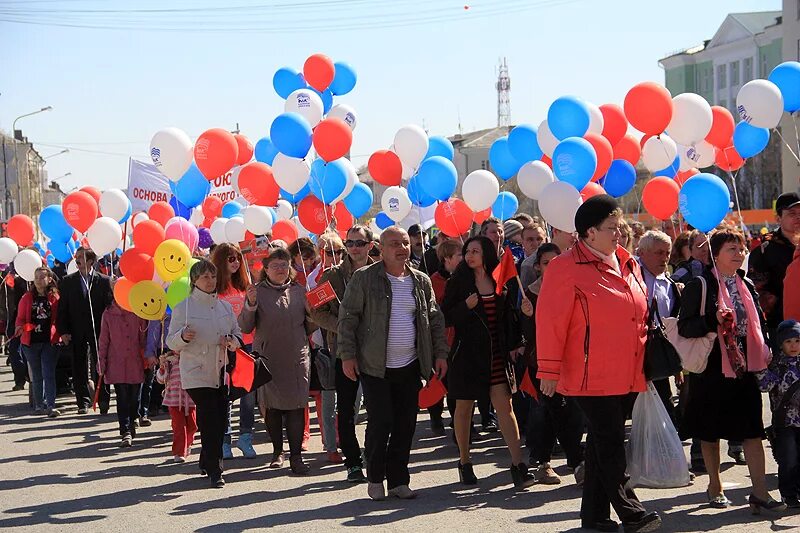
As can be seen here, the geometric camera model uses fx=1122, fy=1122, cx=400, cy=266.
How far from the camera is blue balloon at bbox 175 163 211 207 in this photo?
499 inches

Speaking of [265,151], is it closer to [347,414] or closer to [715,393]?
[347,414]

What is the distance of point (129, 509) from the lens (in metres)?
8.43

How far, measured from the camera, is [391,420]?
27.5 ft

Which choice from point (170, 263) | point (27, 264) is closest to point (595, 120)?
point (170, 263)

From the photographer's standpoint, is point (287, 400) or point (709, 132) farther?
point (709, 132)

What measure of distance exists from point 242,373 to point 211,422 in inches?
18.5

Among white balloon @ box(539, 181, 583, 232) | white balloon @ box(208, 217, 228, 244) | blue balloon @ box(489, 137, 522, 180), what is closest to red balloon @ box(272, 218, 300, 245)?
white balloon @ box(208, 217, 228, 244)

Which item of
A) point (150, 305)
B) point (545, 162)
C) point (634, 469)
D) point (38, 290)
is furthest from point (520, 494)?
point (38, 290)

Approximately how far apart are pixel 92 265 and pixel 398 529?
8.26 metres

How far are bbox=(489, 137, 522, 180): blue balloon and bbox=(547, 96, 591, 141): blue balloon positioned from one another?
1587 mm

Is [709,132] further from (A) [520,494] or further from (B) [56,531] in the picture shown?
(B) [56,531]

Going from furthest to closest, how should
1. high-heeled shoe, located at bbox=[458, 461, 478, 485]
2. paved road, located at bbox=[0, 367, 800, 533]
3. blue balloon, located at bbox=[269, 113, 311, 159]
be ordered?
blue balloon, located at bbox=[269, 113, 311, 159], high-heeled shoe, located at bbox=[458, 461, 478, 485], paved road, located at bbox=[0, 367, 800, 533]

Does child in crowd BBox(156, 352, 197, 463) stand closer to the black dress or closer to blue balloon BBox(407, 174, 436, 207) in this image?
blue balloon BBox(407, 174, 436, 207)

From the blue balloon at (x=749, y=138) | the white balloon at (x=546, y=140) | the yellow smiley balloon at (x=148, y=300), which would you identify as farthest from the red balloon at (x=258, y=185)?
the blue balloon at (x=749, y=138)
